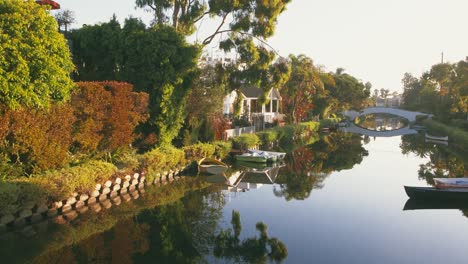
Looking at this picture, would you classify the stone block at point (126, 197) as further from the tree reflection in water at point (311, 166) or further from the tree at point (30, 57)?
the tree reflection in water at point (311, 166)

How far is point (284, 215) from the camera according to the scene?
59.8 feet

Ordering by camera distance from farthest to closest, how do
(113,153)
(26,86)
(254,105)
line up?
(254,105) < (113,153) < (26,86)

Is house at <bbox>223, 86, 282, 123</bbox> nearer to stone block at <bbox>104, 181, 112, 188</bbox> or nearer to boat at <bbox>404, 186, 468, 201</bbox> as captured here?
stone block at <bbox>104, 181, 112, 188</bbox>

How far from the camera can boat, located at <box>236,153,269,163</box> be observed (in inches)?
1249

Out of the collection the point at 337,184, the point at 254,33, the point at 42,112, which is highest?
the point at 254,33

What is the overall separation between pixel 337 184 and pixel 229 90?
42.9 ft

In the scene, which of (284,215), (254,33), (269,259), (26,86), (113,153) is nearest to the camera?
(269,259)

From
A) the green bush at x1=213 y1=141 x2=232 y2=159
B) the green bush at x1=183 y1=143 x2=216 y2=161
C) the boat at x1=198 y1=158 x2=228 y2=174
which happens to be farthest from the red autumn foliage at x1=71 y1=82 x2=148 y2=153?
the green bush at x1=213 y1=141 x2=232 y2=159

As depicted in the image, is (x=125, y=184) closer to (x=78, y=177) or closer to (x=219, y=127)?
(x=78, y=177)

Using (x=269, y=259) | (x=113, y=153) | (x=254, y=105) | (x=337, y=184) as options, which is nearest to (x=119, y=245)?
(x=269, y=259)

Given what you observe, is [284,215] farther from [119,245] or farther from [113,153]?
[113,153]

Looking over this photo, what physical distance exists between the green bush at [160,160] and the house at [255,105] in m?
19.7

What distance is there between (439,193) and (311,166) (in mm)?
13923

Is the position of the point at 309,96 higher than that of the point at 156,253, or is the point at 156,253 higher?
the point at 309,96
